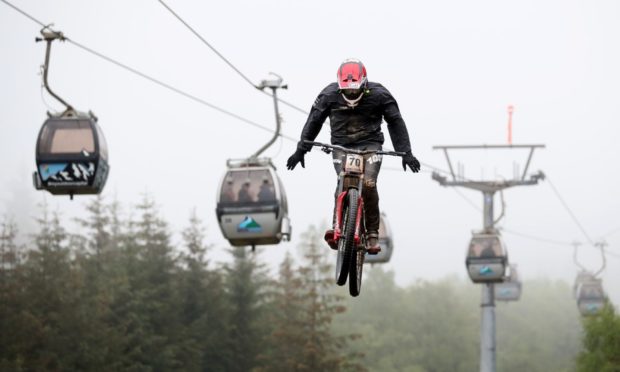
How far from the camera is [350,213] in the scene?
27.3 ft

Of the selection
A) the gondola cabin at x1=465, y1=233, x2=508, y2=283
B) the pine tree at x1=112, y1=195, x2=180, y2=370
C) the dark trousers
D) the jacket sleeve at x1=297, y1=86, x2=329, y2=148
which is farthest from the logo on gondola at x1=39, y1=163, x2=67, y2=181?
the pine tree at x1=112, y1=195, x2=180, y2=370

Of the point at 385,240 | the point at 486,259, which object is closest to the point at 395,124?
the point at 385,240

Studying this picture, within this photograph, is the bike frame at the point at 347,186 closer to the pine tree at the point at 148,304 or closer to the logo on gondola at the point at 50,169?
the logo on gondola at the point at 50,169

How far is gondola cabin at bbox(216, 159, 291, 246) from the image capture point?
75.7 feet

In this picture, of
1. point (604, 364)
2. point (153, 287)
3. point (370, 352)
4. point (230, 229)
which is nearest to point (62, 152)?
point (230, 229)

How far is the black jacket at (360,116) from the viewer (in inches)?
324

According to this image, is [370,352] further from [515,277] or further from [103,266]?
[103,266]

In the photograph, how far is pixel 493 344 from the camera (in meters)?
41.3

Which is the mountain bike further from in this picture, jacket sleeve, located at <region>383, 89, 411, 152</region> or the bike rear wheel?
jacket sleeve, located at <region>383, 89, 411, 152</region>

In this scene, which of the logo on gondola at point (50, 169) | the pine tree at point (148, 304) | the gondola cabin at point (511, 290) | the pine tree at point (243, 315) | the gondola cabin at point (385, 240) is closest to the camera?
the logo on gondola at point (50, 169)

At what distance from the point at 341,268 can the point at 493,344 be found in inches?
1351

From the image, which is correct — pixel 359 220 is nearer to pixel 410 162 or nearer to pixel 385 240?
pixel 410 162

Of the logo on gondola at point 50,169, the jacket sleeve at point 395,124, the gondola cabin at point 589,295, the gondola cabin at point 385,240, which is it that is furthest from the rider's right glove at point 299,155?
the gondola cabin at point 589,295

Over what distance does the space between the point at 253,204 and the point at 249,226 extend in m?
0.46
